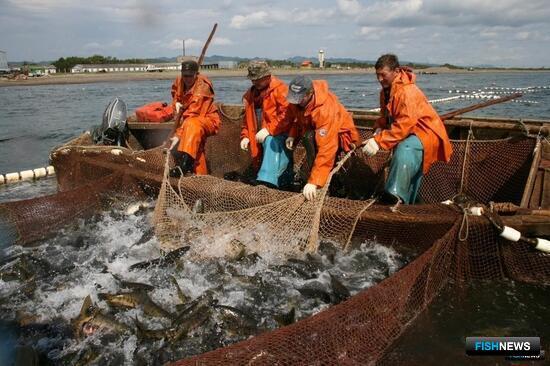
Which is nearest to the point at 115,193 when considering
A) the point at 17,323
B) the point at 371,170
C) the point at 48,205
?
the point at 48,205

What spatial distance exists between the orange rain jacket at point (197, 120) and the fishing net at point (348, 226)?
0.72m

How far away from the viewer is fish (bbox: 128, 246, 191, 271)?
6.16 meters

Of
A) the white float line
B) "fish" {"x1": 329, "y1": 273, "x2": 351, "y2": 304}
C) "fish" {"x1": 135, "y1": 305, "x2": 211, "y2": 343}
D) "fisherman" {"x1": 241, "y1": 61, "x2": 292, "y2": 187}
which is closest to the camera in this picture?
"fish" {"x1": 135, "y1": 305, "x2": 211, "y2": 343}

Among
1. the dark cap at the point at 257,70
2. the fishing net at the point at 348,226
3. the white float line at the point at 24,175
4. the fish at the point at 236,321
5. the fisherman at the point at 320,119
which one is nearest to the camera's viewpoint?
the fishing net at the point at 348,226

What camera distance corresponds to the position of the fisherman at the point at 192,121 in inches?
329

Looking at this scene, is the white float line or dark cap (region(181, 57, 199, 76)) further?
the white float line

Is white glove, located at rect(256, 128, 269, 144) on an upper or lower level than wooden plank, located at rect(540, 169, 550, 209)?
upper

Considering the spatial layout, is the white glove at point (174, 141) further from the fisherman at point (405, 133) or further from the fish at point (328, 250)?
the fisherman at point (405, 133)

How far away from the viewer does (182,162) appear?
892cm

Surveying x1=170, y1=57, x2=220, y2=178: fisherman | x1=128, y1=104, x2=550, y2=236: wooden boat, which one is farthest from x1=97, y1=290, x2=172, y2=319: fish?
x1=128, y1=104, x2=550, y2=236: wooden boat

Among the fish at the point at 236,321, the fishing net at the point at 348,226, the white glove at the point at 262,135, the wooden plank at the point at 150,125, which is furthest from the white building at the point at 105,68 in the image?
the fish at the point at 236,321

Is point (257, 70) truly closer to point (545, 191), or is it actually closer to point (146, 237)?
point (146, 237)

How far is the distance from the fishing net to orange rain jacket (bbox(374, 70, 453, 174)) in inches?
30.5

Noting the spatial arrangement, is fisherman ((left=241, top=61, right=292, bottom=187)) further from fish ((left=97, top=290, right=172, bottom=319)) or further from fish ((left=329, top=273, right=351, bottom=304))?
fish ((left=97, top=290, right=172, bottom=319))
